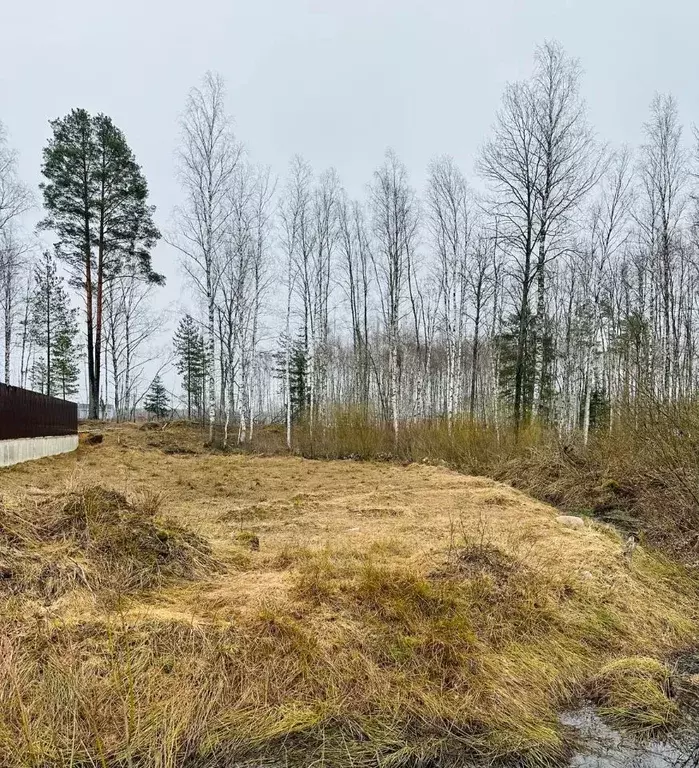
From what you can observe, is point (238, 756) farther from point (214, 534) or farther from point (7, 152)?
point (7, 152)

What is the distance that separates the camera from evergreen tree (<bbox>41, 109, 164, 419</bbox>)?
1947 cm

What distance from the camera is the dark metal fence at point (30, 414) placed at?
10047mm

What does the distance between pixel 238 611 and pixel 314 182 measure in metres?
19.6

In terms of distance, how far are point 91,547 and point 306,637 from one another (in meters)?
2.12

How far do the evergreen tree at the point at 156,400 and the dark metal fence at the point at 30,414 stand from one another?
15.3 metres

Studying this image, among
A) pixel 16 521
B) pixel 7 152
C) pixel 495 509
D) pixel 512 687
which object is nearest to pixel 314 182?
pixel 7 152

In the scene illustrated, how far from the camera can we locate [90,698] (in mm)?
2613

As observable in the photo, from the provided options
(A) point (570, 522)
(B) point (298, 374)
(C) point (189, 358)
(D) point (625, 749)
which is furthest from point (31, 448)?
(C) point (189, 358)

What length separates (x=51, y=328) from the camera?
27.3 m

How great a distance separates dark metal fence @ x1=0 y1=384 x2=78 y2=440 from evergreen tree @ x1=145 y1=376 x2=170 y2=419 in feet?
50.1

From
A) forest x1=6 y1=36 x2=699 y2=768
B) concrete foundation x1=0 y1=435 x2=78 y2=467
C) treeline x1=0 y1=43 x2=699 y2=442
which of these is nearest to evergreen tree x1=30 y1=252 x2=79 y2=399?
treeline x1=0 y1=43 x2=699 y2=442

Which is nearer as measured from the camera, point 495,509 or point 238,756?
point 238,756

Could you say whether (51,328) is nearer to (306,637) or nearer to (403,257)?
(403,257)

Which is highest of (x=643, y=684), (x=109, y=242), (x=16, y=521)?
(x=109, y=242)
